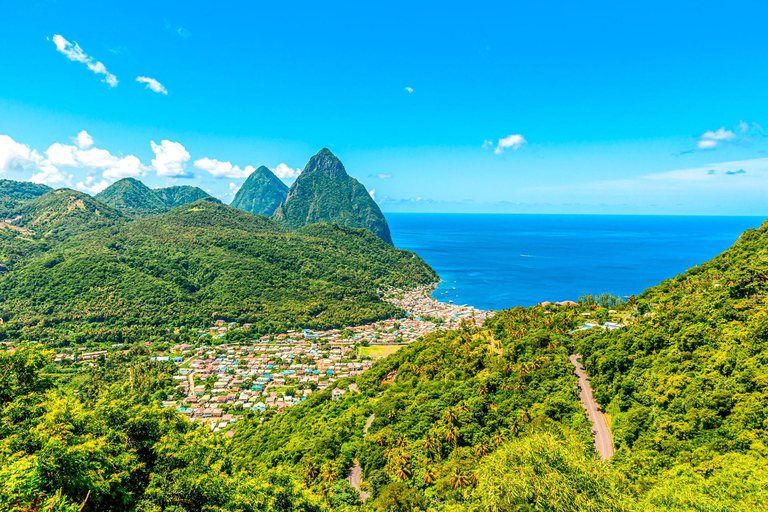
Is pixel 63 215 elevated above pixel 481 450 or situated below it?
above

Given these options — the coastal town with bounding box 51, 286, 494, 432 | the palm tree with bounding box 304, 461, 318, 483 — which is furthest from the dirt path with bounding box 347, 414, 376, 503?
the coastal town with bounding box 51, 286, 494, 432

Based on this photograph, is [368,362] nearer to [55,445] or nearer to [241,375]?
[241,375]

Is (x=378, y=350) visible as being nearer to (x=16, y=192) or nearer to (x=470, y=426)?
(x=470, y=426)

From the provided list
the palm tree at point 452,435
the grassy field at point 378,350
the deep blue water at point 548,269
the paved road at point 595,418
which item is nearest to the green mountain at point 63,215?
the grassy field at point 378,350

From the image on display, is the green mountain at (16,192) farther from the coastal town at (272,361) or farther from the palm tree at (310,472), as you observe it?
the palm tree at (310,472)

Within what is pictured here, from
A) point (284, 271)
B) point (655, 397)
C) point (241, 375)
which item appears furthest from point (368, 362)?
point (284, 271)

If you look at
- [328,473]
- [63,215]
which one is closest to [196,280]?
[328,473]
